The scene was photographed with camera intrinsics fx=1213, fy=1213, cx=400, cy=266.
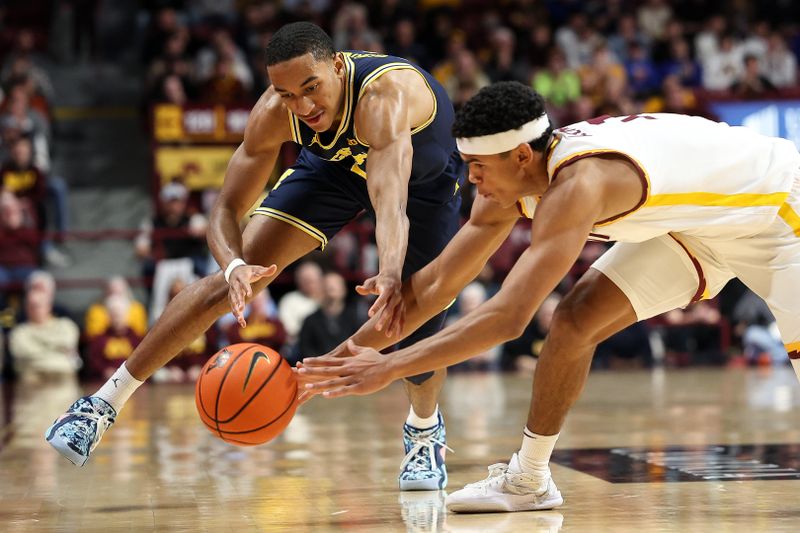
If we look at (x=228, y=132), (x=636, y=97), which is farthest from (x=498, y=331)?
(x=636, y=97)

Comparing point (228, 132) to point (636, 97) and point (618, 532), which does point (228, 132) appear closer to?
point (636, 97)

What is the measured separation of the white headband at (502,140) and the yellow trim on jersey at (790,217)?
0.98m

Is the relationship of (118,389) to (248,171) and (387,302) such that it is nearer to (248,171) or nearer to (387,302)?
(248,171)

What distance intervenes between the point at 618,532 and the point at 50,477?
2.88 m

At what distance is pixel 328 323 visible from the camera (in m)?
11.6

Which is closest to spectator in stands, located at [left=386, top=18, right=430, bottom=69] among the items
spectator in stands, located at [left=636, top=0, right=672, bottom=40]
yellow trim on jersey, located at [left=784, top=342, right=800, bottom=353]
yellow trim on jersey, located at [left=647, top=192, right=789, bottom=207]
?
spectator in stands, located at [left=636, top=0, right=672, bottom=40]

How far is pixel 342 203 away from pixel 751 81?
10332 mm

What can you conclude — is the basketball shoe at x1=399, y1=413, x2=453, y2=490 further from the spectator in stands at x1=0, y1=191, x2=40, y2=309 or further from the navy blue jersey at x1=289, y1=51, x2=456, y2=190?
the spectator in stands at x1=0, y1=191, x2=40, y2=309

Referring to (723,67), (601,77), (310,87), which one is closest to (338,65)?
(310,87)

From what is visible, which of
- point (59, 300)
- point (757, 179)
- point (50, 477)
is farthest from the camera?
point (59, 300)

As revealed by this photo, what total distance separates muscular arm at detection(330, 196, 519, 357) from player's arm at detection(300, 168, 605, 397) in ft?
2.02

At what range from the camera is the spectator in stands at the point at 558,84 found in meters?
14.6

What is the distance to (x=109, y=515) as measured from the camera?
4.50m

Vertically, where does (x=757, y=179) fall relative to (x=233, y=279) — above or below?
Answer: above
